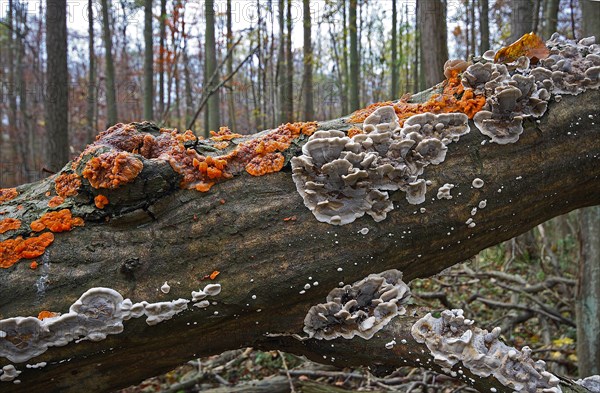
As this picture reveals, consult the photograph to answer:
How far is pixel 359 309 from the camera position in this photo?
1.99 m

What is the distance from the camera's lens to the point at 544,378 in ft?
5.61

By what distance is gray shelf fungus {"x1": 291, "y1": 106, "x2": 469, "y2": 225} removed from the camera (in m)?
1.92

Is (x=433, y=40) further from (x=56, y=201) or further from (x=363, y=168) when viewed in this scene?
(x=56, y=201)

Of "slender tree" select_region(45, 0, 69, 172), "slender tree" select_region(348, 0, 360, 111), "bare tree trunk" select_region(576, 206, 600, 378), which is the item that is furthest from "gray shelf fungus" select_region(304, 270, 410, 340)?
"slender tree" select_region(348, 0, 360, 111)

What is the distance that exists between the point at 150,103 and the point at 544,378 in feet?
33.5


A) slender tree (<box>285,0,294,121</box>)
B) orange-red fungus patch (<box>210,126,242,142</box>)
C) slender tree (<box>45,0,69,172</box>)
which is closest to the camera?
orange-red fungus patch (<box>210,126,242,142</box>)

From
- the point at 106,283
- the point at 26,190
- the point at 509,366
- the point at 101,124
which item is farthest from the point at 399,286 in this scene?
the point at 101,124

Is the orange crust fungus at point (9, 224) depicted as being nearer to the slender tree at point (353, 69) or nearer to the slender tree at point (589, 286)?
the slender tree at point (589, 286)

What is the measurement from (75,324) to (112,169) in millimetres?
645

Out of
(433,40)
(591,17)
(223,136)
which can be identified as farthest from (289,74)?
(223,136)

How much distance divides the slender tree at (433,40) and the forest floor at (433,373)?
7.72 feet

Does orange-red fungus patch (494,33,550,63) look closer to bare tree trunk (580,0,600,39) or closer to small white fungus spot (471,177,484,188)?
small white fungus spot (471,177,484,188)

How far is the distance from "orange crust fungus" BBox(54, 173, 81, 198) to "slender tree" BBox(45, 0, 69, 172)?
433 centimetres

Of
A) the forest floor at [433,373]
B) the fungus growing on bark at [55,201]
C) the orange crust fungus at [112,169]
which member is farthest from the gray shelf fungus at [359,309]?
the forest floor at [433,373]
